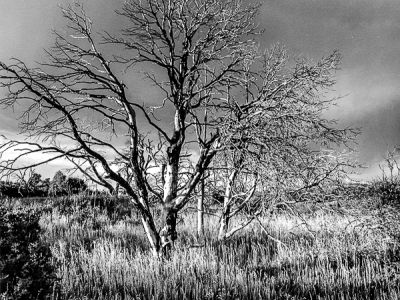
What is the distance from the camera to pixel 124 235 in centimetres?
1040

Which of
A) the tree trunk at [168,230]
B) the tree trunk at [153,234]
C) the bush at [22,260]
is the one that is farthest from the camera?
the tree trunk at [168,230]

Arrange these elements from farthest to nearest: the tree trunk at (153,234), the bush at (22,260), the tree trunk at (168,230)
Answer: the tree trunk at (168,230)
the tree trunk at (153,234)
the bush at (22,260)

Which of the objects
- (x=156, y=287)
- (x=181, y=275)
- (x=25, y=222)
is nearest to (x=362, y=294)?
(x=181, y=275)

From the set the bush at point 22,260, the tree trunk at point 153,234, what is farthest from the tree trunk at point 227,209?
the bush at point 22,260

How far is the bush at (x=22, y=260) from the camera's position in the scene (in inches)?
118

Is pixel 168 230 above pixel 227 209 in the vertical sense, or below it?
below

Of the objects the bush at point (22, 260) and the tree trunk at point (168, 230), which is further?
the tree trunk at point (168, 230)

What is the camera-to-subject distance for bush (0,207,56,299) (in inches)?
118

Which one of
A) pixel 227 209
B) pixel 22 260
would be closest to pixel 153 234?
pixel 227 209

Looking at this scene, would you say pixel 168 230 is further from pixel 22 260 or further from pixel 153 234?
pixel 22 260

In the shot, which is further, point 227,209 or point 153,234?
point 227,209

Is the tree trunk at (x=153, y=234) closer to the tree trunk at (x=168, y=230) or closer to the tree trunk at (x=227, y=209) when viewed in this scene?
the tree trunk at (x=168, y=230)

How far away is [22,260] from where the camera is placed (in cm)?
Result: 314

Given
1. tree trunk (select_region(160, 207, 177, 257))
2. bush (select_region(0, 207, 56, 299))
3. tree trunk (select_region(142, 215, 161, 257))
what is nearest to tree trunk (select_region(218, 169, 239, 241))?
tree trunk (select_region(160, 207, 177, 257))
